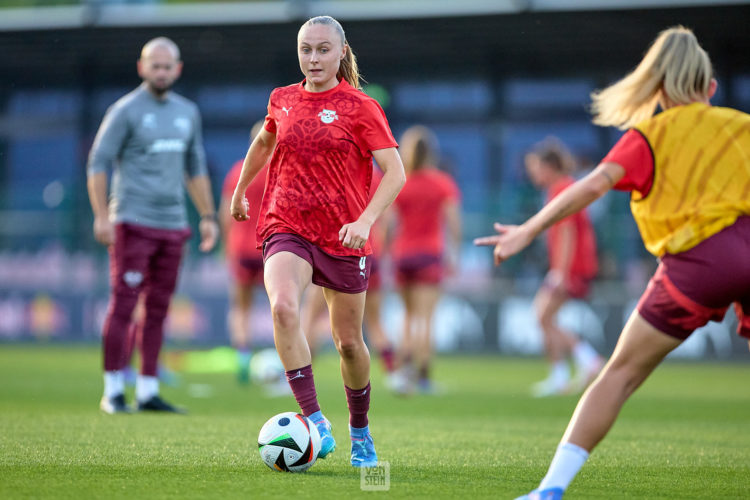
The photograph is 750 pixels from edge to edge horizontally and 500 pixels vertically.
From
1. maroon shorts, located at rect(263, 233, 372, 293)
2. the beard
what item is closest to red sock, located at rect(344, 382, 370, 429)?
maroon shorts, located at rect(263, 233, 372, 293)

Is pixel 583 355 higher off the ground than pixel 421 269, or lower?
lower

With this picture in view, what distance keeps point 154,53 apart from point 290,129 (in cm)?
306

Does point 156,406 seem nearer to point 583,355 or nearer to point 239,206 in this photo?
point 239,206

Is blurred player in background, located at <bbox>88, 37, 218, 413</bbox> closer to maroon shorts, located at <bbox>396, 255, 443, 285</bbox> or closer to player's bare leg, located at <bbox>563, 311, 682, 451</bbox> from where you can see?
maroon shorts, located at <bbox>396, 255, 443, 285</bbox>

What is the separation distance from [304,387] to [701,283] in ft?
6.59

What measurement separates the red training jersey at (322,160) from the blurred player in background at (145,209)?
274 cm

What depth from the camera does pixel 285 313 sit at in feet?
16.1

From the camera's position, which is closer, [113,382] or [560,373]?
[113,382]

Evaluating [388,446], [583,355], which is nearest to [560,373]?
[583,355]

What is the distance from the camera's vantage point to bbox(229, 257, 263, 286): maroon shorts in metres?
11.0

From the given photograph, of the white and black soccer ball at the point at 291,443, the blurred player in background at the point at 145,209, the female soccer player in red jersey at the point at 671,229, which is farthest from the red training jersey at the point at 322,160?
the blurred player in background at the point at 145,209

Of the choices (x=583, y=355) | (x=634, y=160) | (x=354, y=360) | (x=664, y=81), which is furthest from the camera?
(x=583, y=355)

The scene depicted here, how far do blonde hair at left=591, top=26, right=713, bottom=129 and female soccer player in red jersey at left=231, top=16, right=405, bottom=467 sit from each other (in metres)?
1.20

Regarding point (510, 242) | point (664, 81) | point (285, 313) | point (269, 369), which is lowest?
point (269, 369)
